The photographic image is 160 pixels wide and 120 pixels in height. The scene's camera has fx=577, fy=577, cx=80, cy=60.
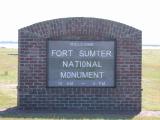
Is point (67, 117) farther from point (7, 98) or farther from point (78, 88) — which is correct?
point (7, 98)

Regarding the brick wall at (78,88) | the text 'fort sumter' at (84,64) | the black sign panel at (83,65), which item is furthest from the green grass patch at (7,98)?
the text 'fort sumter' at (84,64)

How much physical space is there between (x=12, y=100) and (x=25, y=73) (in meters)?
3.26

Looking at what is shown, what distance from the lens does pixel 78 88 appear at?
17.1m

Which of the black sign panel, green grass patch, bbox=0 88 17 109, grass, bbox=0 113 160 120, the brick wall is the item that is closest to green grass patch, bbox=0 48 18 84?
green grass patch, bbox=0 88 17 109

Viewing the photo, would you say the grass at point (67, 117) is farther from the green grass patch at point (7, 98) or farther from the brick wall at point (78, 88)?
the green grass patch at point (7, 98)

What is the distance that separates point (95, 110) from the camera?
17094 mm

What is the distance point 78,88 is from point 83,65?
70 centimetres

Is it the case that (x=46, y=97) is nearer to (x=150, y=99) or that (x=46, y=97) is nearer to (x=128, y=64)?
(x=128, y=64)

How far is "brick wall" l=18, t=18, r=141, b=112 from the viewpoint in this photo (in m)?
16.9

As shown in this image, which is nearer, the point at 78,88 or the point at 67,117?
the point at 67,117

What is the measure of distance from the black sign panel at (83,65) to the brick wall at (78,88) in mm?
161

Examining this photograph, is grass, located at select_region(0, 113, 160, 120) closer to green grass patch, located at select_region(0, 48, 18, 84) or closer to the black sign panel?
the black sign panel

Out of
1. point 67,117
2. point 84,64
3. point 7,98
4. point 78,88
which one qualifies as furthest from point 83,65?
point 7,98

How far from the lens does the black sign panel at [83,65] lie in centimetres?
1700
